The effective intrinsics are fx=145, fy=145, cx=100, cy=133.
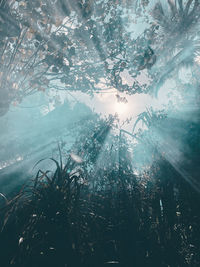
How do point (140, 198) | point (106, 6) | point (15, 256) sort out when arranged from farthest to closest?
point (106, 6), point (140, 198), point (15, 256)

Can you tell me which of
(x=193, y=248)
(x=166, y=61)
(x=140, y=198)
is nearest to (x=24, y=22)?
(x=140, y=198)

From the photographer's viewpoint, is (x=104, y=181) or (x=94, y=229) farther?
(x=104, y=181)

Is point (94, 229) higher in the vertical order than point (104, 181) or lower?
lower

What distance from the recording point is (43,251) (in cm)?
195

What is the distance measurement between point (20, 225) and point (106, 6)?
Answer: 837 centimetres

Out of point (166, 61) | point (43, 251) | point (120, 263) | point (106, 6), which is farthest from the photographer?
point (166, 61)

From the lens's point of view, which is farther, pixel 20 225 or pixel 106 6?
pixel 106 6

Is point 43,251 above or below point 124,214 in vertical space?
below

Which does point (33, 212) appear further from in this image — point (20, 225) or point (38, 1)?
point (38, 1)

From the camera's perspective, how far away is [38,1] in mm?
4387

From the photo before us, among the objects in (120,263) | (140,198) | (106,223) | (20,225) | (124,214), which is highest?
(140,198)

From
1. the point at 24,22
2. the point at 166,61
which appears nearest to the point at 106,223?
the point at 24,22

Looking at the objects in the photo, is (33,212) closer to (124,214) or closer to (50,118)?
(124,214)

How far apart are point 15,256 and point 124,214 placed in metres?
1.96
